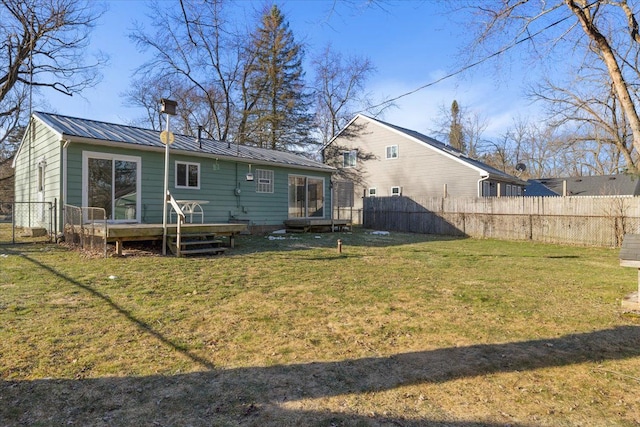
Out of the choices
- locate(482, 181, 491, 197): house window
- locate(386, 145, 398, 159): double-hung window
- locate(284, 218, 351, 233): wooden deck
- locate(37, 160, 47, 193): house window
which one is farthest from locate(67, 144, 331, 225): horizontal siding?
locate(482, 181, 491, 197): house window

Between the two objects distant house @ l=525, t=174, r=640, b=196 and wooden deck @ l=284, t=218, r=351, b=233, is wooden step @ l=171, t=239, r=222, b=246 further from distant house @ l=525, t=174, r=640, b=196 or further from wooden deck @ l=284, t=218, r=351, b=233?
distant house @ l=525, t=174, r=640, b=196

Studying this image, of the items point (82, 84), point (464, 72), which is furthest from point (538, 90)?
point (82, 84)

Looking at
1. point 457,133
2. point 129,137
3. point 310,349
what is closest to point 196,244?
point 129,137

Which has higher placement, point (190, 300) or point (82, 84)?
point (82, 84)

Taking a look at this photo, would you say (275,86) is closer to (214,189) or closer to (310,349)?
(214,189)

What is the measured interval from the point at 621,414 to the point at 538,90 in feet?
51.0

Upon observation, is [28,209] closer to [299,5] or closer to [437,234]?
[299,5]

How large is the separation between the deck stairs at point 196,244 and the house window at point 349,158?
1655 cm

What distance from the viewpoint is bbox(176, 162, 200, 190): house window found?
11242mm

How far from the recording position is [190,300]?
185 inches

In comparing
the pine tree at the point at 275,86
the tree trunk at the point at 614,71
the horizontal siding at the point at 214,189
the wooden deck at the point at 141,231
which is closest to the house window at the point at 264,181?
the horizontal siding at the point at 214,189

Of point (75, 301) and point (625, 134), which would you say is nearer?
point (75, 301)

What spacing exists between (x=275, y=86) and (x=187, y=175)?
15640 mm

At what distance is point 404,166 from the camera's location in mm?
21781
